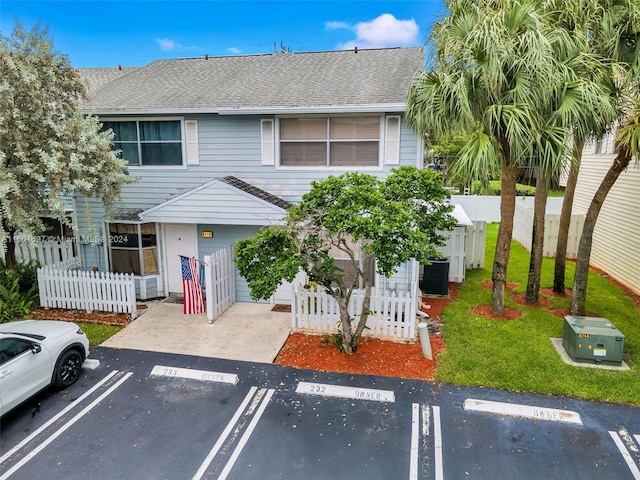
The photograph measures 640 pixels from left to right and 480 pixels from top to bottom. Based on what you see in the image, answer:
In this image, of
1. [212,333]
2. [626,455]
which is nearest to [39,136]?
[212,333]

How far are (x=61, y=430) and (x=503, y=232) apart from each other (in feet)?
30.8

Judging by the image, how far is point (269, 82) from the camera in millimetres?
12203

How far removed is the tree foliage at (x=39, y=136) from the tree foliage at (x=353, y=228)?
4914mm

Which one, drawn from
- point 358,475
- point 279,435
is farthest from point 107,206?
point 358,475

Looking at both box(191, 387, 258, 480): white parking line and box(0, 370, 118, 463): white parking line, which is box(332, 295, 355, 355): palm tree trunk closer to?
box(191, 387, 258, 480): white parking line

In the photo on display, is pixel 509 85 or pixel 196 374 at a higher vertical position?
pixel 509 85

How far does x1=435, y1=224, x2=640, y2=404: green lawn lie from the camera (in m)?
7.07

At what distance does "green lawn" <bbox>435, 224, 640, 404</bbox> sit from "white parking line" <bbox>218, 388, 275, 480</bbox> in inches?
122

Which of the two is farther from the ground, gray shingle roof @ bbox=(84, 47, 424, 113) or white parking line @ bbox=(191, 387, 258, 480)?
gray shingle roof @ bbox=(84, 47, 424, 113)

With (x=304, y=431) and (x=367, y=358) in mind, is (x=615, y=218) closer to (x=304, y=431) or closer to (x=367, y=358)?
(x=367, y=358)

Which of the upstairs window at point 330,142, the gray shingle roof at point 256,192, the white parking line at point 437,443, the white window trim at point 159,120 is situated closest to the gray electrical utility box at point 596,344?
the white parking line at point 437,443

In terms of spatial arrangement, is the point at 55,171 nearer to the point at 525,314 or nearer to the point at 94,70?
the point at 94,70

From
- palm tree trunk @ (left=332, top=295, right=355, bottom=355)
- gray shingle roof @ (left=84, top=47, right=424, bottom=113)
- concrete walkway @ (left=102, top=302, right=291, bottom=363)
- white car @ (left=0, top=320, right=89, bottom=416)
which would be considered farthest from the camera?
gray shingle roof @ (left=84, top=47, right=424, bottom=113)

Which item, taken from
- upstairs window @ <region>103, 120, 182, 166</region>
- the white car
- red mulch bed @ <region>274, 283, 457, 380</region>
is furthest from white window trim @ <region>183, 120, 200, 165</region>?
red mulch bed @ <region>274, 283, 457, 380</region>
